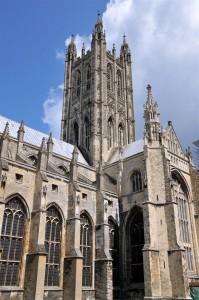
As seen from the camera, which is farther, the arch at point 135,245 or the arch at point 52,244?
→ the arch at point 135,245

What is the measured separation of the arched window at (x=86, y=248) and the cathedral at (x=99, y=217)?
7cm

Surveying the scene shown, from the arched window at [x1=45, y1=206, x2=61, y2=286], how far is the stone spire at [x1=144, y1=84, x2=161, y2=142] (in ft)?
38.3

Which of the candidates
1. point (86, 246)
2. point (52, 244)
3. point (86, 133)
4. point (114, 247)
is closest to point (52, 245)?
point (52, 244)

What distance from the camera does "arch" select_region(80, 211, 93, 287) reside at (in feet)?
74.5

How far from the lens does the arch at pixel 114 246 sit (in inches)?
1009

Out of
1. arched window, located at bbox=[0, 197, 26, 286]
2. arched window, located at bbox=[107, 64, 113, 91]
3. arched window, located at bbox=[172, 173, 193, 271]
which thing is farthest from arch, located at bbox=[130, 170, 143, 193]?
arched window, located at bbox=[107, 64, 113, 91]

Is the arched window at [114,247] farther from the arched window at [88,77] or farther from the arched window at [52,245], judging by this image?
the arched window at [88,77]

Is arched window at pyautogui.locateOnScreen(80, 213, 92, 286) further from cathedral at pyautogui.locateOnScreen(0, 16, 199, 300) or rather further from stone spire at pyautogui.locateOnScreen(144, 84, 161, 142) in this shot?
stone spire at pyautogui.locateOnScreen(144, 84, 161, 142)

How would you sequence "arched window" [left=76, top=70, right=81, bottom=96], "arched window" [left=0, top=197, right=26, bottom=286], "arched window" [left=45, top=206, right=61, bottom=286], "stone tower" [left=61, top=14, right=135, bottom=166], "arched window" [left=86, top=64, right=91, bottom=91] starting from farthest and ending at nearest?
"arched window" [left=76, top=70, right=81, bottom=96] < "arched window" [left=86, top=64, right=91, bottom=91] < "stone tower" [left=61, top=14, right=135, bottom=166] < "arched window" [left=45, top=206, right=61, bottom=286] < "arched window" [left=0, top=197, right=26, bottom=286]

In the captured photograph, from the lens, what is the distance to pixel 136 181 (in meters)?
28.7

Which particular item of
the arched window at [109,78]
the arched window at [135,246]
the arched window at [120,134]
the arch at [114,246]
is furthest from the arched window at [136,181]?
the arched window at [109,78]

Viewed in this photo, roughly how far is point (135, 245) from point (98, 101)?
751 inches

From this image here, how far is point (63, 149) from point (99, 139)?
15.4 ft

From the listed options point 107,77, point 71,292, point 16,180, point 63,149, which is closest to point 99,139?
point 63,149
